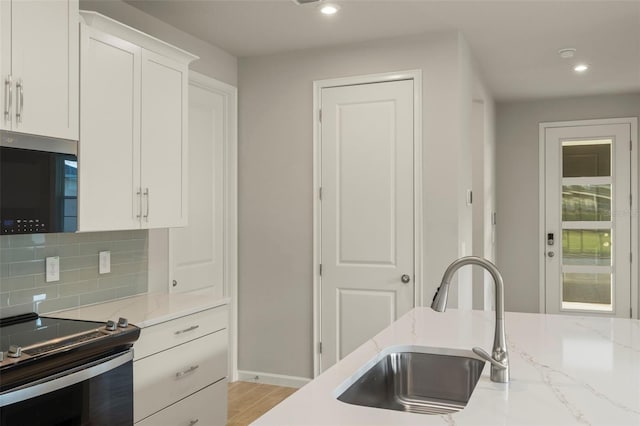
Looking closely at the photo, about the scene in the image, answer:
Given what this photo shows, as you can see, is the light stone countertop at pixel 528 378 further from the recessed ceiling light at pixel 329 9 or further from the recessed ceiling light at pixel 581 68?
the recessed ceiling light at pixel 581 68

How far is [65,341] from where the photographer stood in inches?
77.0

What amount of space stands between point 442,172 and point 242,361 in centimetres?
211

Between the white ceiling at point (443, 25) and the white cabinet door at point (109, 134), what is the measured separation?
2.51 feet

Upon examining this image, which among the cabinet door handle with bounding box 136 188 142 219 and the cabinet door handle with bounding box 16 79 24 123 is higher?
the cabinet door handle with bounding box 16 79 24 123

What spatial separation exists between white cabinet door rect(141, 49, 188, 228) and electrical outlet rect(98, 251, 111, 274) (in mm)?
327

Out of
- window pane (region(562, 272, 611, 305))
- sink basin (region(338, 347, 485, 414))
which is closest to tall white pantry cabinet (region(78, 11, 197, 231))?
sink basin (region(338, 347, 485, 414))

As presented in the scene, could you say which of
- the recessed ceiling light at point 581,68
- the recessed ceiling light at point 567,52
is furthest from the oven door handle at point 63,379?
the recessed ceiling light at point 581,68

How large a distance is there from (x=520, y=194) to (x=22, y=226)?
512cm

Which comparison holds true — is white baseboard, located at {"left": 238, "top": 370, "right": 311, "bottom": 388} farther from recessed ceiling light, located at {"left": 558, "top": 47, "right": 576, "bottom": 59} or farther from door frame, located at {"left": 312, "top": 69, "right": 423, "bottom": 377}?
recessed ceiling light, located at {"left": 558, "top": 47, "right": 576, "bottom": 59}

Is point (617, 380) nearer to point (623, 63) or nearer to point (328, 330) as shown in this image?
point (328, 330)

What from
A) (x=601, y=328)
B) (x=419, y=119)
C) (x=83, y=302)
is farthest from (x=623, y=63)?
(x=83, y=302)

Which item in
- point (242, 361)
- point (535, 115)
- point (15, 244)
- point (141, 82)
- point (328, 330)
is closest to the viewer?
point (15, 244)

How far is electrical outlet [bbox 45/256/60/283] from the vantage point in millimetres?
2547

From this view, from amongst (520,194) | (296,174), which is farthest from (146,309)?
(520,194)
